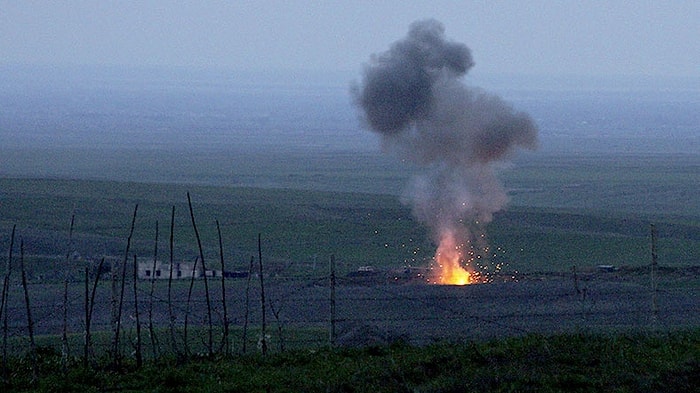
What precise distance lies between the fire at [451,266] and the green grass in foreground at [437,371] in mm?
15290

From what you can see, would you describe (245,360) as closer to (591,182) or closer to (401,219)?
(401,219)

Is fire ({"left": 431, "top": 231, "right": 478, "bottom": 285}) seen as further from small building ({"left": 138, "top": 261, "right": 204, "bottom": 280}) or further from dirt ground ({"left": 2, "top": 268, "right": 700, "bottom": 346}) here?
small building ({"left": 138, "top": 261, "right": 204, "bottom": 280})

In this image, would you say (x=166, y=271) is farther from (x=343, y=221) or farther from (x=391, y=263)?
(x=343, y=221)

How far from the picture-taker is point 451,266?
3036 cm

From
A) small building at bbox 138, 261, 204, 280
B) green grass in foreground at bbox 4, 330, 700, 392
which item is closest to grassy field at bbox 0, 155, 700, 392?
green grass in foreground at bbox 4, 330, 700, 392

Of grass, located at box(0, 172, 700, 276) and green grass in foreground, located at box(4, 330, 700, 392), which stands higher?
green grass in foreground, located at box(4, 330, 700, 392)

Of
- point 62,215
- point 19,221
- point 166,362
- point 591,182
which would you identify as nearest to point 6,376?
point 166,362

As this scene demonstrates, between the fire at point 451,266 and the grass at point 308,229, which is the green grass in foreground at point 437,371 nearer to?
the fire at point 451,266

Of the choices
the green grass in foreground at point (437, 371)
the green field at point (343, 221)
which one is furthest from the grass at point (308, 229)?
the green grass in foreground at point (437, 371)

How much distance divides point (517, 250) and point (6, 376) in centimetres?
2999

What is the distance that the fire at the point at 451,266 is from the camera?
29266 millimetres

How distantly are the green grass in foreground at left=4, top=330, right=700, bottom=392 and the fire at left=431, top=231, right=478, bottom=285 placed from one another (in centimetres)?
Result: 1529

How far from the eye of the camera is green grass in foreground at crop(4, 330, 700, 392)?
445 inches

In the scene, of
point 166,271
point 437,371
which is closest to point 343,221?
point 166,271
